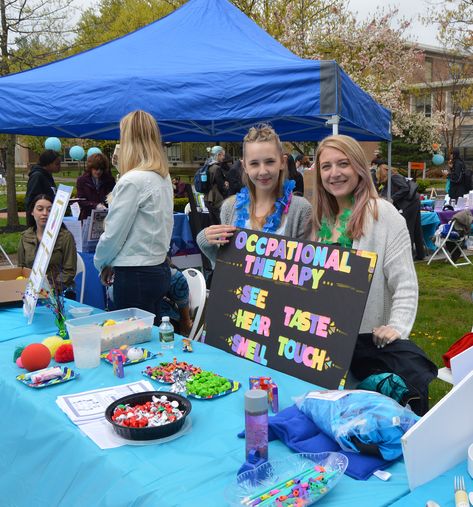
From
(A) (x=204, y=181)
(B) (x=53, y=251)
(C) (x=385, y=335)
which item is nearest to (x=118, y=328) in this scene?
(C) (x=385, y=335)

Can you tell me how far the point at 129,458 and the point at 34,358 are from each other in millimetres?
825

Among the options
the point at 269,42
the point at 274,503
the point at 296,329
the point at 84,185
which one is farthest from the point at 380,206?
the point at 84,185

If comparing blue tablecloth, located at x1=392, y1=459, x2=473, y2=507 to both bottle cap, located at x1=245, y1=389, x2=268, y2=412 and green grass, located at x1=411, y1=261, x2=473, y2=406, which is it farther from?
green grass, located at x1=411, y1=261, x2=473, y2=406

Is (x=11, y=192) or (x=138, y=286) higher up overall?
(x=11, y=192)

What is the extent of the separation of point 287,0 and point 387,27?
4494 mm

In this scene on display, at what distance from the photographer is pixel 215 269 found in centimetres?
248

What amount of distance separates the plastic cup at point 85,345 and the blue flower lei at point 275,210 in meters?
0.88

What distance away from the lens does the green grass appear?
14.8 feet

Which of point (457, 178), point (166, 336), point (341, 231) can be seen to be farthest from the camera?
point (457, 178)

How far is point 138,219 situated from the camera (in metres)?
2.84

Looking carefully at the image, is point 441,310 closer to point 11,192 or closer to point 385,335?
point 385,335

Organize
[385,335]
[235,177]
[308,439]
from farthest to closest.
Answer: [235,177], [385,335], [308,439]

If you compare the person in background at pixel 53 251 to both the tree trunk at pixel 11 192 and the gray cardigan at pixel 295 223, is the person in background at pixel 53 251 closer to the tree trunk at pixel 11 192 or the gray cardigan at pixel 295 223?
the gray cardigan at pixel 295 223

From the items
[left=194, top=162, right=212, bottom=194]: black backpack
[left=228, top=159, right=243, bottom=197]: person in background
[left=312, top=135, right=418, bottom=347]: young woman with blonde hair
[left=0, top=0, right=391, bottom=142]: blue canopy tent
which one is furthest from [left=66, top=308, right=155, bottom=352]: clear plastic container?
[left=194, top=162, right=212, bottom=194]: black backpack
